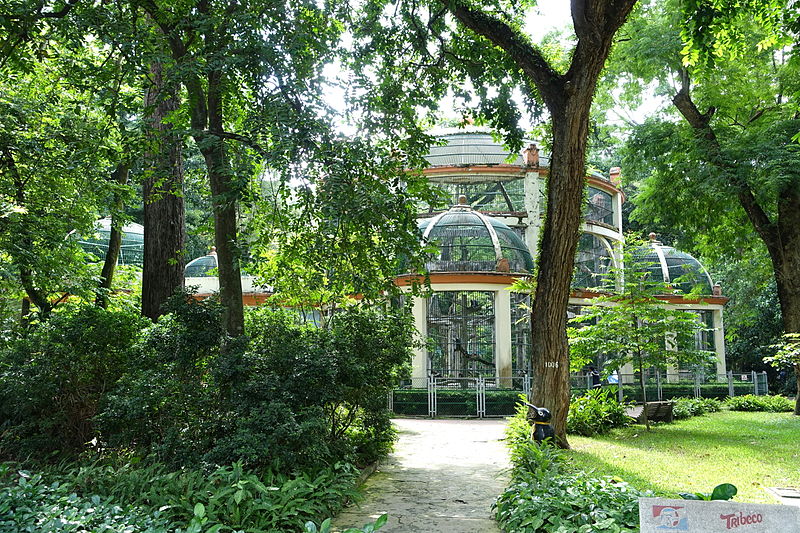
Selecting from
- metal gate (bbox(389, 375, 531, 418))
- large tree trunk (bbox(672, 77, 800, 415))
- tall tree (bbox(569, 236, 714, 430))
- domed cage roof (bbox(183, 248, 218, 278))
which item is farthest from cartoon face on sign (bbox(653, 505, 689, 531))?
domed cage roof (bbox(183, 248, 218, 278))

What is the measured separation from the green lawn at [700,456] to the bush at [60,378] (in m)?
6.70

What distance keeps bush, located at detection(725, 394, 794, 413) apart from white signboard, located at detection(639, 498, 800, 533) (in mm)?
21716

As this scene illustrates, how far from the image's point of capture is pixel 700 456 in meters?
11.4

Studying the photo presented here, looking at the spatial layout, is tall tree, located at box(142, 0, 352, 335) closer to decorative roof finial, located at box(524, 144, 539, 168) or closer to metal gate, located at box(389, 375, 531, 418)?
metal gate, located at box(389, 375, 531, 418)

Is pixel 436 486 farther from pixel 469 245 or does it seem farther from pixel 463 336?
pixel 463 336

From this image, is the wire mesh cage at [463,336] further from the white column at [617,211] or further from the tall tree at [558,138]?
the tall tree at [558,138]

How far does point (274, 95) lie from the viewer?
8898 millimetres

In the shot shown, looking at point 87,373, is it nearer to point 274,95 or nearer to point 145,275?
point 145,275

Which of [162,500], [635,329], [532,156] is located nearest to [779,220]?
[635,329]

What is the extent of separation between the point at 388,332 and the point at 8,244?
5.80 meters

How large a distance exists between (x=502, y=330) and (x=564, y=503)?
17082 mm

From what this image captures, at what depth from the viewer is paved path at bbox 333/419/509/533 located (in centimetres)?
712

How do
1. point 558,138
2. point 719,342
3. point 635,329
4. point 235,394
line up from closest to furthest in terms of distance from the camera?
point 235,394 → point 558,138 → point 635,329 → point 719,342

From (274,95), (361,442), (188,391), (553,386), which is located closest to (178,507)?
(188,391)
